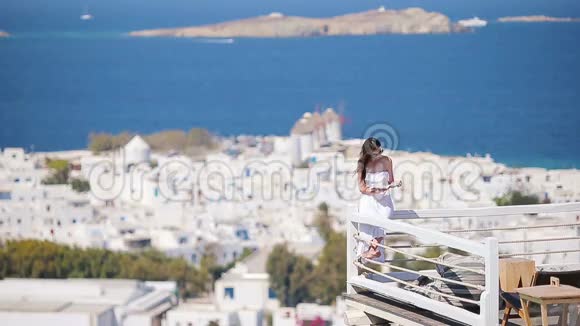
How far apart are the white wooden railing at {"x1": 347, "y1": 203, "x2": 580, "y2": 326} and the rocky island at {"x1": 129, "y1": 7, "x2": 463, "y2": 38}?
49731 mm

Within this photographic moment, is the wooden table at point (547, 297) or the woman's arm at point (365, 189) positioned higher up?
the woman's arm at point (365, 189)

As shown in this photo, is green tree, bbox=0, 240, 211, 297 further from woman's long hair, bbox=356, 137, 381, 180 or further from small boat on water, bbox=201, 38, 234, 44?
woman's long hair, bbox=356, 137, 381, 180

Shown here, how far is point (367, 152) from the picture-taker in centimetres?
478

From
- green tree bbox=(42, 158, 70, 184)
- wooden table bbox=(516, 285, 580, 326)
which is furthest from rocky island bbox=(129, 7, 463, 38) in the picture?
wooden table bbox=(516, 285, 580, 326)

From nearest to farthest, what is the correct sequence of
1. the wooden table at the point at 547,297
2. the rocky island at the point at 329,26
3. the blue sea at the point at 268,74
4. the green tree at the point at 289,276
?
the wooden table at the point at 547,297 → the green tree at the point at 289,276 → the blue sea at the point at 268,74 → the rocky island at the point at 329,26

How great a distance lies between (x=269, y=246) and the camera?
44.8m

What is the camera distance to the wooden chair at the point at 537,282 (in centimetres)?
399

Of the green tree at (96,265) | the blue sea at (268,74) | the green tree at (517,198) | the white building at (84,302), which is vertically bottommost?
the white building at (84,302)

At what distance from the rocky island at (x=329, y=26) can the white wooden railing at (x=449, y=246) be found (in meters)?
49.7

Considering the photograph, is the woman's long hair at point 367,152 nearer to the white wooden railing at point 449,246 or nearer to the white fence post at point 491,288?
the white wooden railing at point 449,246

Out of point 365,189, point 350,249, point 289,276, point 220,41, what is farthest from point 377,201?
point 220,41

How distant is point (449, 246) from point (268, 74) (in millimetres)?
54688

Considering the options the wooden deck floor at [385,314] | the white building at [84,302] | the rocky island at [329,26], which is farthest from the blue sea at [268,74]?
the wooden deck floor at [385,314]

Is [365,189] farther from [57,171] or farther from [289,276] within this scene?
[57,171]
